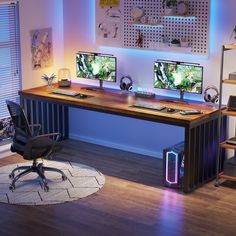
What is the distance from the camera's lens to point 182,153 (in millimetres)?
6301

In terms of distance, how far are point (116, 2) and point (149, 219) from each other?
Result: 9.30 ft

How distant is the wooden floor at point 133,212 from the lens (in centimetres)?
534

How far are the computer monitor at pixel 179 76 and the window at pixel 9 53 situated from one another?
5.56 ft

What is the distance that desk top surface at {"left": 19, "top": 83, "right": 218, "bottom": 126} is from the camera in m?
6.18

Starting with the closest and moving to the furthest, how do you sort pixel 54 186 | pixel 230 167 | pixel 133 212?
1. pixel 133 212
2. pixel 54 186
3. pixel 230 167

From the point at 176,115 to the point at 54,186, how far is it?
1.45 meters

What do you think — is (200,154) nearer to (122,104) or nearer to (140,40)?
(122,104)

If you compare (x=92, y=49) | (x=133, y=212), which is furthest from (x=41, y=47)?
(x=133, y=212)

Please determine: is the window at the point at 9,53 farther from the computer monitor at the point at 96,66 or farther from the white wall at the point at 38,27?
the computer monitor at the point at 96,66

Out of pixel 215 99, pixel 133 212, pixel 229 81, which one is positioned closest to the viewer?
pixel 133 212

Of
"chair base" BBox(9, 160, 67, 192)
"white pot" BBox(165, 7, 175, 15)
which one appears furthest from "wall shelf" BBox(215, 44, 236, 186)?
"chair base" BBox(9, 160, 67, 192)

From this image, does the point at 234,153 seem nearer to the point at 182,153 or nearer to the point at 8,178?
the point at 182,153

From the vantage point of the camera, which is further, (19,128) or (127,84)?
(127,84)

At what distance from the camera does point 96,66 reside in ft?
24.6
